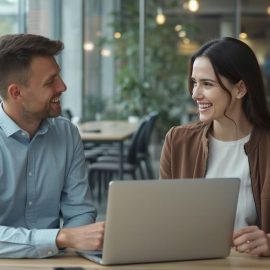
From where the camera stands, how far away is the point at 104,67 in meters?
11.6

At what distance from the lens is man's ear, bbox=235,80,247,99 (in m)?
2.41

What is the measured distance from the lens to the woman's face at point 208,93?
93.1 inches

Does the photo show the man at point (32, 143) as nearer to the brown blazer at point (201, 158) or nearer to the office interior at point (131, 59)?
the brown blazer at point (201, 158)

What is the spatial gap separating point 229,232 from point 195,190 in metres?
0.18

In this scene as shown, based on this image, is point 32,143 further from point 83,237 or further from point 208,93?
point 208,93

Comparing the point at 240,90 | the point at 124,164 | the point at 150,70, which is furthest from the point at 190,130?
the point at 150,70

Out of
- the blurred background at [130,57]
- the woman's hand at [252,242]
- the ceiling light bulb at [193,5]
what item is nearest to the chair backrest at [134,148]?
the blurred background at [130,57]

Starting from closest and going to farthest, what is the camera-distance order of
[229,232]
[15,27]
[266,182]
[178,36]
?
[229,232]
[266,182]
[15,27]
[178,36]

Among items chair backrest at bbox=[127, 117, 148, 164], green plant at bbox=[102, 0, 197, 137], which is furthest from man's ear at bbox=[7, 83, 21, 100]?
green plant at bbox=[102, 0, 197, 137]

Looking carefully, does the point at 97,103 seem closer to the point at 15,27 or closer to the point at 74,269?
the point at 15,27

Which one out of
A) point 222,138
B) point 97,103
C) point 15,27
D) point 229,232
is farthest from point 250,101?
point 97,103

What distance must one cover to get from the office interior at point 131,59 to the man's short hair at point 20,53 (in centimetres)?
769

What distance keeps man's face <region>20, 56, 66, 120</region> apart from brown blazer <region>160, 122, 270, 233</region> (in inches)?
19.4

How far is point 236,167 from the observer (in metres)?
2.46
